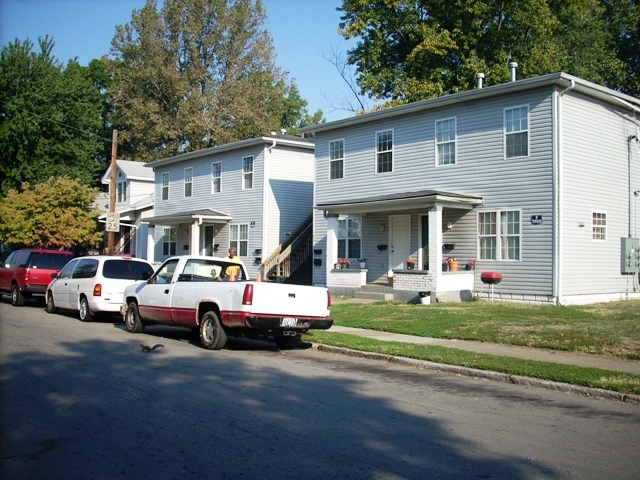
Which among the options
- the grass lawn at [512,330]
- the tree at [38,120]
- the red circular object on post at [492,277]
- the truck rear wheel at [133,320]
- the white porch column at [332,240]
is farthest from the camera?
the tree at [38,120]

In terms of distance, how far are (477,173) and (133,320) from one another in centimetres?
1203

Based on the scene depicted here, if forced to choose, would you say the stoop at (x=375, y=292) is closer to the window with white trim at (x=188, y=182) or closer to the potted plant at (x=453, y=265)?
the potted plant at (x=453, y=265)

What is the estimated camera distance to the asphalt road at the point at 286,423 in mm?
5816

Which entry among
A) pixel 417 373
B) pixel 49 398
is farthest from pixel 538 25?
pixel 49 398

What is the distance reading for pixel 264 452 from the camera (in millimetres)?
6133

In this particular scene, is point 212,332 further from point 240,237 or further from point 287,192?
point 240,237

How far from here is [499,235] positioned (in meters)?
21.0

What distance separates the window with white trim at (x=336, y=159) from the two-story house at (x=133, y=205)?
17.0 metres

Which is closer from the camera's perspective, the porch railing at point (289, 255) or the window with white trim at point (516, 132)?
the window with white trim at point (516, 132)

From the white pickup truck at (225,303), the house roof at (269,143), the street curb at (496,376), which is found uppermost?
the house roof at (269,143)

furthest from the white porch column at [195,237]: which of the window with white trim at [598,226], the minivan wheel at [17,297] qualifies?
the window with white trim at [598,226]

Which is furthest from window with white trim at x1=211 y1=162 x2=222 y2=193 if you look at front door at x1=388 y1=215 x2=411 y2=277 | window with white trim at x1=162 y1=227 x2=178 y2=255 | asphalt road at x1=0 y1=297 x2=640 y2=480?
asphalt road at x1=0 y1=297 x2=640 y2=480

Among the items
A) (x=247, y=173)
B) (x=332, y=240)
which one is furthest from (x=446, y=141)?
(x=247, y=173)

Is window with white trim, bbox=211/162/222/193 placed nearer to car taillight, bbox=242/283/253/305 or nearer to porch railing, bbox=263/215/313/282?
porch railing, bbox=263/215/313/282
